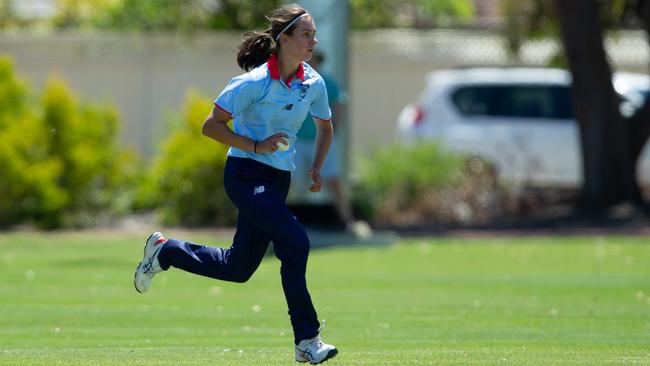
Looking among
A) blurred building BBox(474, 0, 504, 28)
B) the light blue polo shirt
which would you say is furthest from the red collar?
blurred building BBox(474, 0, 504, 28)

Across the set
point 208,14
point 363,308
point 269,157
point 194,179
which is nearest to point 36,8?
point 208,14

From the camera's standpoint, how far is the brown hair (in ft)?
26.4

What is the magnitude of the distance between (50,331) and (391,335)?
2352 mm

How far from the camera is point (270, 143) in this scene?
771 cm

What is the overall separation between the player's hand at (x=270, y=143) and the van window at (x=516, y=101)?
15.7 m

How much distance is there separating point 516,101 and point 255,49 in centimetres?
1586

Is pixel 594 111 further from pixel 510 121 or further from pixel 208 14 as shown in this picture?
pixel 208 14

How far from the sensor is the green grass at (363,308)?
8.51 meters

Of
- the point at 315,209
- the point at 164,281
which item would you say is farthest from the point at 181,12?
the point at 164,281

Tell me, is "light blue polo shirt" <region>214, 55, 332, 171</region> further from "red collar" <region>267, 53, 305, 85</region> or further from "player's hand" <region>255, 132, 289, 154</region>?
"player's hand" <region>255, 132, 289, 154</region>

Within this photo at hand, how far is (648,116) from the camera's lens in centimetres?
2139

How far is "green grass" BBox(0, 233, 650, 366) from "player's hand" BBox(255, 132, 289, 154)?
1217mm

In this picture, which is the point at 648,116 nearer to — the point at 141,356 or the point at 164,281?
the point at 164,281

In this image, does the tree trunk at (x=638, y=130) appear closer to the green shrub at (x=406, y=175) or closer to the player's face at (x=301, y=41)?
the green shrub at (x=406, y=175)
